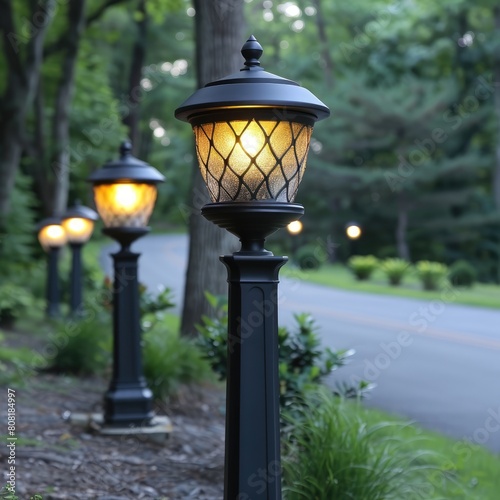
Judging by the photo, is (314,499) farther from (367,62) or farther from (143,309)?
(367,62)

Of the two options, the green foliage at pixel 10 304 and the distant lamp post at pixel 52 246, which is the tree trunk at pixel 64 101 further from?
the green foliage at pixel 10 304

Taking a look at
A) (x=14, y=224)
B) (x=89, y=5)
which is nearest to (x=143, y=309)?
(x=14, y=224)

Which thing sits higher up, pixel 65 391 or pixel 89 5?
pixel 89 5

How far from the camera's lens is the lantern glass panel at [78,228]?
44.5 feet

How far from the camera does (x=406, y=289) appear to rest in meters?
28.4

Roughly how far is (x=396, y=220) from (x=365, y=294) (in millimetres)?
17913

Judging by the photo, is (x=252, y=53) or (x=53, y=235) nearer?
(x=252, y=53)

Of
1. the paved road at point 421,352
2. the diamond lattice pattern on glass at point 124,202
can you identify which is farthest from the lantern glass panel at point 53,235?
the diamond lattice pattern on glass at point 124,202

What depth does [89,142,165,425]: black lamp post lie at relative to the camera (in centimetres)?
709

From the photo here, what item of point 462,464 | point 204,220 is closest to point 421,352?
point 204,220

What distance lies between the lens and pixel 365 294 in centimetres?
2600

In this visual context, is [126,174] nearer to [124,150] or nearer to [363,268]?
[124,150]

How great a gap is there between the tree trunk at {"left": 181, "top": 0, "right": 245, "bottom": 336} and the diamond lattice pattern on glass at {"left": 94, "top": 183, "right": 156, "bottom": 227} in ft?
11.9

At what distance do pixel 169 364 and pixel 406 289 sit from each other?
20.9 m
